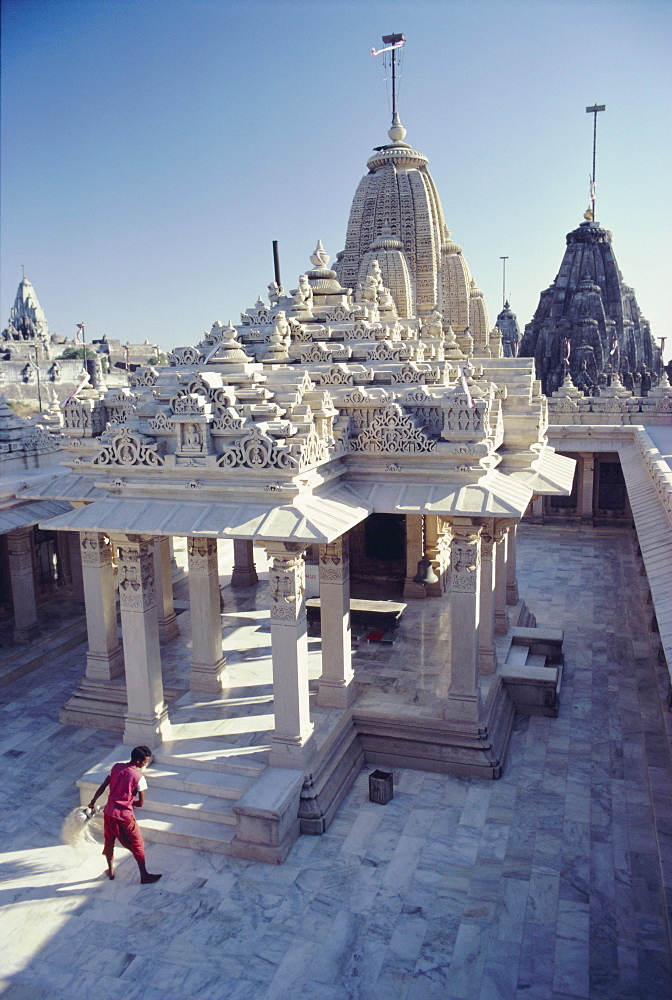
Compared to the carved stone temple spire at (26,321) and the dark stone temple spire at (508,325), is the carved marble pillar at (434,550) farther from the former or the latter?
the carved stone temple spire at (26,321)

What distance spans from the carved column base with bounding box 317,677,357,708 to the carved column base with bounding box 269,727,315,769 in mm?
1712

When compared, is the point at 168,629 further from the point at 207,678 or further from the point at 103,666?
the point at 207,678

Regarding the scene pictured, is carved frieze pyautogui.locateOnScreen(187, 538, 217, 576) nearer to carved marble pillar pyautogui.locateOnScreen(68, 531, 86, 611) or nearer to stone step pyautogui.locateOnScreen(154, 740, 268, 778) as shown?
stone step pyautogui.locateOnScreen(154, 740, 268, 778)

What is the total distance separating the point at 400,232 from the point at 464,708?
17.8 meters

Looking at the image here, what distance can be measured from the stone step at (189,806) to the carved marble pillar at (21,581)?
25.0 ft

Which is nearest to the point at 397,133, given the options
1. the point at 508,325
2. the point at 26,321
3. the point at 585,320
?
the point at 585,320

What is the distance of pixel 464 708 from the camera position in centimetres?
1137

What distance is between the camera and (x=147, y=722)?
35.6 ft

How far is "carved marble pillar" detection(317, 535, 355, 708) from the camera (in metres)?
11.7

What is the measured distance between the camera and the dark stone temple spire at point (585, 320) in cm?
5781

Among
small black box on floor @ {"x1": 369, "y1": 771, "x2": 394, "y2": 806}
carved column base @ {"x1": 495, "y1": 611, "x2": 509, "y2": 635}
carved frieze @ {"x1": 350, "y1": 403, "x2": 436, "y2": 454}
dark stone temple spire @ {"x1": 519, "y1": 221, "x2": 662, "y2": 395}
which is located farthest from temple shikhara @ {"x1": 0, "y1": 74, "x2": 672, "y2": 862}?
dark stone temple spire @ {"x1": 519, "y1": 221, "x2": 662, "y2": 395}

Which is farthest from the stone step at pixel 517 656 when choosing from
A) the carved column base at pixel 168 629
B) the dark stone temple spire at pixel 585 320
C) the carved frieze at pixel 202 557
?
the dark stone temple spire at pixel 585 320

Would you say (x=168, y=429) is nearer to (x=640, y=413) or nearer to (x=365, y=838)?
(x=365, y=838)

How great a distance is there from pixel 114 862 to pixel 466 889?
4559 millimetres
